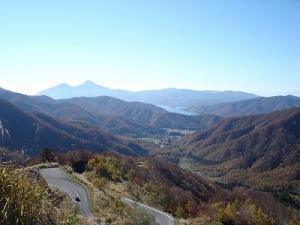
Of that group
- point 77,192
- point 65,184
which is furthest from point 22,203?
point 65,184

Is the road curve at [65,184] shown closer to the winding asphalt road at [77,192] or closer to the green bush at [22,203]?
the winding asphalt road at [77,192]

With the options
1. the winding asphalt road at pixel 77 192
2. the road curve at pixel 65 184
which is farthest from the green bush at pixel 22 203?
the road curve at pixel 65 184

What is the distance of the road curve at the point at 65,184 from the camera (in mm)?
33562

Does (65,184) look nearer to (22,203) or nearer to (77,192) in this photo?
(77,192)

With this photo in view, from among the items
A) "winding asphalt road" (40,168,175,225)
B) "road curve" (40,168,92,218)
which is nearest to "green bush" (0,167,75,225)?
"winding asphalt road" (40,168,175,225)

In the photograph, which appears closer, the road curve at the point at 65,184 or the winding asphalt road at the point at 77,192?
the winding asphalt road at the point at 77,192

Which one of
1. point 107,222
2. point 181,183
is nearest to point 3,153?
point 107,222

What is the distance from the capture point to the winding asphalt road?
107ft

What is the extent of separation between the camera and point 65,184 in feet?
140

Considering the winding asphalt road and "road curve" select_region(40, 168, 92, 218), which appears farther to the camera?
"road curve" select_region(40, 168, 92, 218)

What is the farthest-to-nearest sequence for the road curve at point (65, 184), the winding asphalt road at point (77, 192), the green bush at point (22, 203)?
the road curve at point (65, 184)
the winding asphalt road at point (77, 192)
the green bush at point (22, 203)

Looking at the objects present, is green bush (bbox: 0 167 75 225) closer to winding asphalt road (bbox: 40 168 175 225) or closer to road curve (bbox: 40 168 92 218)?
winding asphalt road (bbox: 40 168 175 225)

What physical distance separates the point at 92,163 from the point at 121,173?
5.39 metres

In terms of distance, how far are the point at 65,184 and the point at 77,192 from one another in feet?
16.8
